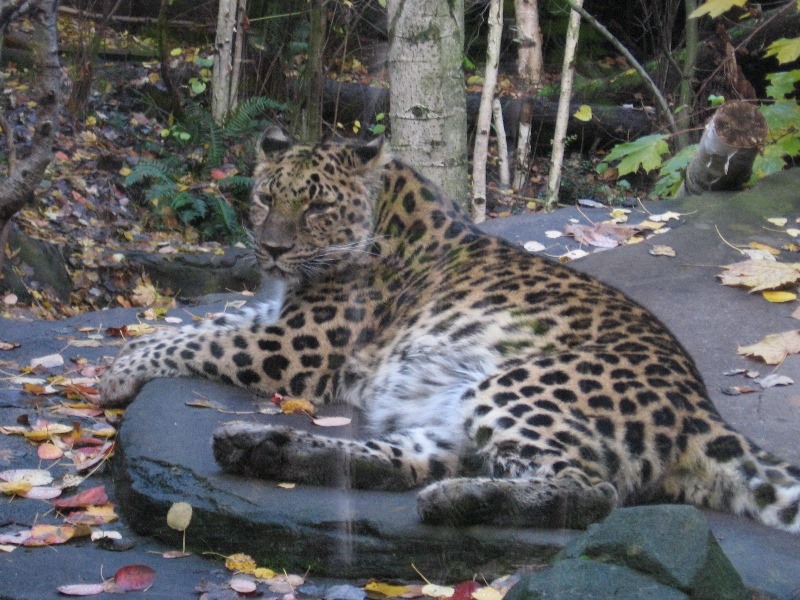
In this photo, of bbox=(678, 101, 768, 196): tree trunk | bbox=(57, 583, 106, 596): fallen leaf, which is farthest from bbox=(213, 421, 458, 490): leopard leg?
bbox=(678, 101, 768, 196): tree trunk

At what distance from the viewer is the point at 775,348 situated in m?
6.48

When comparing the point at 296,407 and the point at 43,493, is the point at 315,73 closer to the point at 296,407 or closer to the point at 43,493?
the point at 296,407

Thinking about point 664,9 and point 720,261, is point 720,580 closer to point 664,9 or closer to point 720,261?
point 720,261

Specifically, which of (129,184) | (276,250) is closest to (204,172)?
(129,184)

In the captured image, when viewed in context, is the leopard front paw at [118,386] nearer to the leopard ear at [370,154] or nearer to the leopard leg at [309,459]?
the leopard leg at [309,459]

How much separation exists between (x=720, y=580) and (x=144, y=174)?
36.0 ft

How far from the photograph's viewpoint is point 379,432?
17.9 ft

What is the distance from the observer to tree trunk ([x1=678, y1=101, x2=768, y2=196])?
30.9 ft

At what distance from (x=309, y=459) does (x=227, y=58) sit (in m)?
11.0

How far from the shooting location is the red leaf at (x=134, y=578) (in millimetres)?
3906

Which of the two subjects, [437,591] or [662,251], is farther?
[662,251]

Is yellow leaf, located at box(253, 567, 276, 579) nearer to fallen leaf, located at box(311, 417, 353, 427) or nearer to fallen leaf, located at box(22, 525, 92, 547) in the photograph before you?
fallen leaf, located at box(22, 525, 92, 547)

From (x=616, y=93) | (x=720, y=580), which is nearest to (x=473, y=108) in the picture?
(x=616, y=93)

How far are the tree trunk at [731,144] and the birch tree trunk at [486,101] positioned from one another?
2678 millimetres
